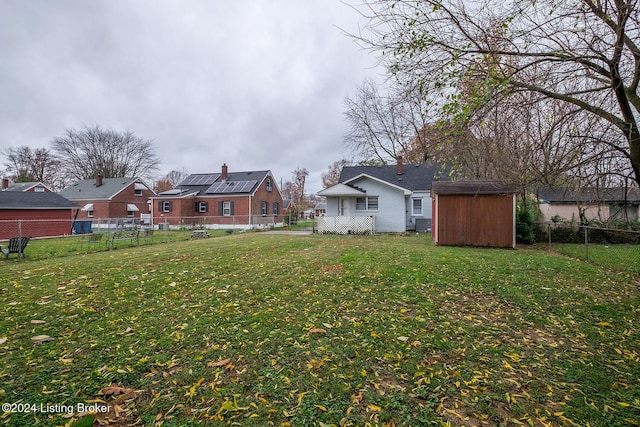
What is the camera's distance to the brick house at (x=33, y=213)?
65.2 ft

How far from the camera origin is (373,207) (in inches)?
816

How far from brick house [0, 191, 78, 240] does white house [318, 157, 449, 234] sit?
17.3 metres

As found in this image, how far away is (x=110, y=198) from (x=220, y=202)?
12577 mm

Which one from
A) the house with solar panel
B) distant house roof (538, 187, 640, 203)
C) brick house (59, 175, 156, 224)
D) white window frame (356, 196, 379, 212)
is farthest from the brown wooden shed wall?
brick house (59, 175, 156, 224)

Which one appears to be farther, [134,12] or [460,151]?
[134,12]

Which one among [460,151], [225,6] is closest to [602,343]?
[460,151]

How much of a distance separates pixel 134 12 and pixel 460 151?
1215 cm

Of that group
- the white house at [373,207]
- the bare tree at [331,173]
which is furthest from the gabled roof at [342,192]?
the bare tree at [331,173]

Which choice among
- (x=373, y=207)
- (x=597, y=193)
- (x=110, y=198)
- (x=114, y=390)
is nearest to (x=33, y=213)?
(x=110, y=198)

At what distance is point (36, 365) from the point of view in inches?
128

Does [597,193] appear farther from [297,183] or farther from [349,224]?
[297,183]

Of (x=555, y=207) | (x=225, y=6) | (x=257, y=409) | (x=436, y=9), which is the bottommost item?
(x=257, y=409)

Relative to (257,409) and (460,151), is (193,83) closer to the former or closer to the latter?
(460,151)

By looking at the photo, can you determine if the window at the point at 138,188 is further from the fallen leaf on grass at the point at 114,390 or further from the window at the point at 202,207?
the fallen leaf on grass at the point at 114,390
